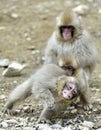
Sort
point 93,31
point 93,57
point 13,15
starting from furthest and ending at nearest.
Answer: point 13,15
point 93,31
point 93,57

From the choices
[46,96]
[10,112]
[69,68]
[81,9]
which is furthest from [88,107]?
[81,9]

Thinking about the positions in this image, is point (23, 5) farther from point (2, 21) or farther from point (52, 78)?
point (52, 78)

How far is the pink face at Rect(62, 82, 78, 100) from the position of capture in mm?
7680

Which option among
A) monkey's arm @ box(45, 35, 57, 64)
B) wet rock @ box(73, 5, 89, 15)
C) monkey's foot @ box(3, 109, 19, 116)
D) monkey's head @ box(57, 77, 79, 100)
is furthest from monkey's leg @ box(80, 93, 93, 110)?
wet rock @ box(73, 5, 89, 15)

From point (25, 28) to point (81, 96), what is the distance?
5.24 meters

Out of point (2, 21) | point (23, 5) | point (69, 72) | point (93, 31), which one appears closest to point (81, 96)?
point (69, 72)

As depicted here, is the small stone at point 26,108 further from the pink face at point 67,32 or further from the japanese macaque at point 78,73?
the pink face at point 67,32

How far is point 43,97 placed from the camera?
7914mm

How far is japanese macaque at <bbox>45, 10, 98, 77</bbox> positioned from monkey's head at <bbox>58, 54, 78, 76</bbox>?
0.65 feet

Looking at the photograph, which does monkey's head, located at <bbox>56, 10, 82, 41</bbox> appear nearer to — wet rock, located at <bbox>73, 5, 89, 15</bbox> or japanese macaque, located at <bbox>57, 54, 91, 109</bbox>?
japanese macaque, located at <bbox>57, 54, 91, 109</bbox>

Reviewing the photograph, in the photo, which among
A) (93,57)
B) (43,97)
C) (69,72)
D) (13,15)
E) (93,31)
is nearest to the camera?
(43,97)

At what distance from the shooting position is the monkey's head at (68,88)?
7688 millimetres

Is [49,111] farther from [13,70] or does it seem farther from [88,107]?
[13,70]

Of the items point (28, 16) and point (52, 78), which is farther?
point (28, 16)
